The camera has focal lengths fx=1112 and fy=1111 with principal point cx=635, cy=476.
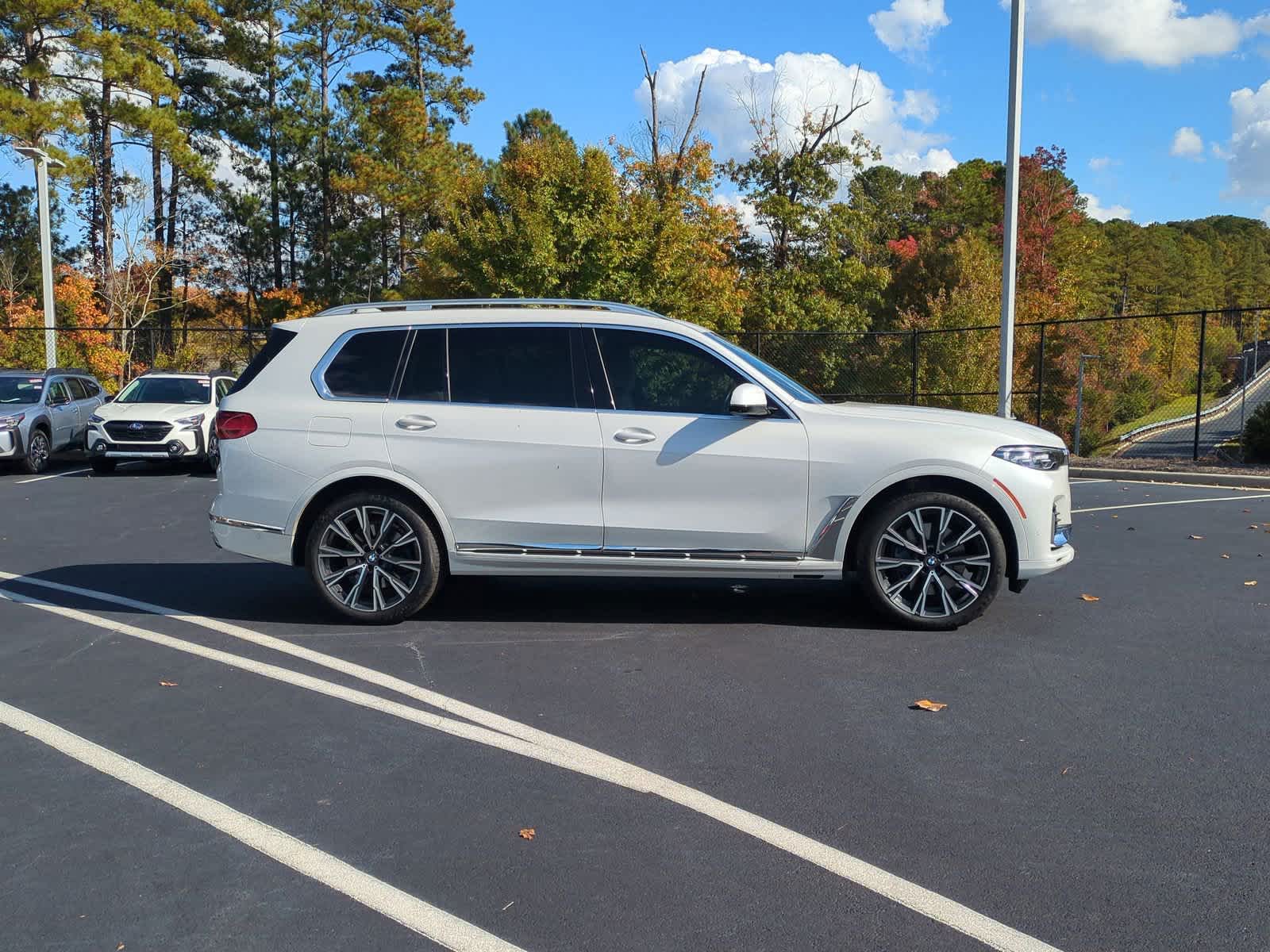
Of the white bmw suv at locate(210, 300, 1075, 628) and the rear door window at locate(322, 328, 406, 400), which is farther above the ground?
the rear door window at locate(322, 328, 406, 400)

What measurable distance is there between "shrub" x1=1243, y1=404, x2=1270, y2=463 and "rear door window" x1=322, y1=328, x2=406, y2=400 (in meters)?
14.7

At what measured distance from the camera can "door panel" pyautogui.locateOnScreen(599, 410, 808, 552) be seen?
645 cm

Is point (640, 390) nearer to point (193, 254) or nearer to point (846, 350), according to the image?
point (846, 350)

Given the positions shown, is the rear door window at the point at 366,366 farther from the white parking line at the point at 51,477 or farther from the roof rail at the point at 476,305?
the white parking line at the point at 51,477

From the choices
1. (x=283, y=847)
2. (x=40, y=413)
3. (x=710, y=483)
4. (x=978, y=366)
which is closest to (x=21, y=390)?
(x=40, y=413)

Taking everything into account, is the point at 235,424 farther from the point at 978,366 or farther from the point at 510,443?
the point at 978,366

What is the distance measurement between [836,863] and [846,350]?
2858cm

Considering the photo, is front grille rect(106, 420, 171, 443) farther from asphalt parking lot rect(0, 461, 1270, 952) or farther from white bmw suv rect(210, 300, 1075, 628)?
A: white bmw suv rect(210, 300, 1075, 628)

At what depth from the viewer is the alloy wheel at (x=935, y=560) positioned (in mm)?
6465

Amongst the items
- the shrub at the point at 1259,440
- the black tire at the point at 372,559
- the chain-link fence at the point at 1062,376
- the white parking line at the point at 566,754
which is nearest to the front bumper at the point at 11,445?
the white parking line at the point at 566,754

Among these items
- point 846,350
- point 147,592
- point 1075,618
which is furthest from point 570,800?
point 846,350

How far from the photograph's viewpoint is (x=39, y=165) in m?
24.6

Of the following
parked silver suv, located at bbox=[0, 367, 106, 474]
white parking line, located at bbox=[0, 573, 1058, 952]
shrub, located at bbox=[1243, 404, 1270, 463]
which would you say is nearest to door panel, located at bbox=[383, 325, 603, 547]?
white parking line, located at bbox=[0, 573, 1058, 952]

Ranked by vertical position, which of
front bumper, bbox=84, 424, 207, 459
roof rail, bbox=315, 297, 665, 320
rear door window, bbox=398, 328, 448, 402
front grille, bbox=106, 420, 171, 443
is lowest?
front bumper, bbox=84, 424, 207, 459
